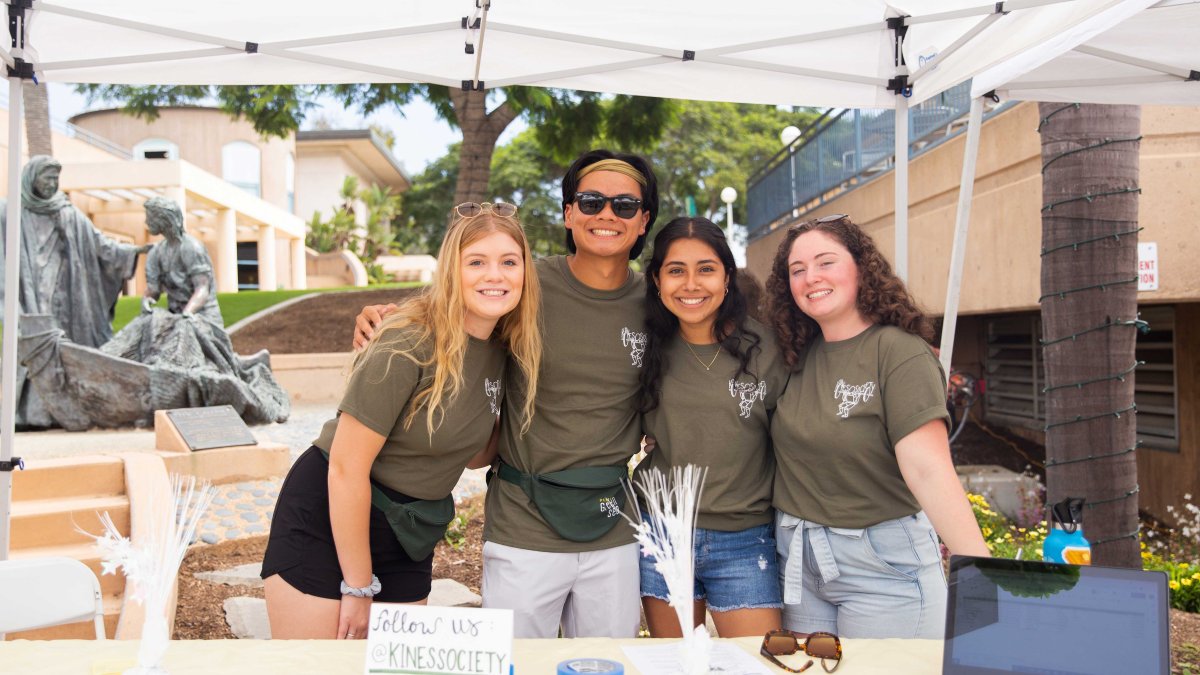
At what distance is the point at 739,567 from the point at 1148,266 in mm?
5356

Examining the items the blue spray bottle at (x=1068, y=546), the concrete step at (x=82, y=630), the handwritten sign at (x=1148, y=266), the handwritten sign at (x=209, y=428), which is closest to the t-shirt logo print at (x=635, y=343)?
the blue spray bottle at (x=1068, y=546)

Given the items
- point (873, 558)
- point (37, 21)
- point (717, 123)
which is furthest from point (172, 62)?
point (717, 123)

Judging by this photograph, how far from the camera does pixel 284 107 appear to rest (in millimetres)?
12219

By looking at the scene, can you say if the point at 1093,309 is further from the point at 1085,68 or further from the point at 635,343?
the point at 635,343

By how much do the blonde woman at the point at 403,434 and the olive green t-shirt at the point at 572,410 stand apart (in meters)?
0.10

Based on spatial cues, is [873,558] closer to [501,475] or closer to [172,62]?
[501,475]

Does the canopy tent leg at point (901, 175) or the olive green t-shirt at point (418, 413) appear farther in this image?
the canopy tent leg at point (901, 175)

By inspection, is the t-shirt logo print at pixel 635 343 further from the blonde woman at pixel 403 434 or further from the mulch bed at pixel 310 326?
the mulch bed at pixel 310 326

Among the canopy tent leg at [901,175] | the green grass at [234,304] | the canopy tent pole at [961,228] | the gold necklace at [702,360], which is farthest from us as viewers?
the green grass at [234,304]

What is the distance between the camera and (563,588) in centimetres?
279

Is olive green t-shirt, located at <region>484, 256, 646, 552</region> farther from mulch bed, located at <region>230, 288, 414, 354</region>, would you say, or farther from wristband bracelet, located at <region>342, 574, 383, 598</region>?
mulch bed, located at <region>230, 288, 414, 354</region>

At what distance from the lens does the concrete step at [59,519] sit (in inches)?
209

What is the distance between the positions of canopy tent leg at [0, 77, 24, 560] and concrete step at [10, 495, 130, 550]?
1814mm

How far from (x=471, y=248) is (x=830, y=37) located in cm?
188
